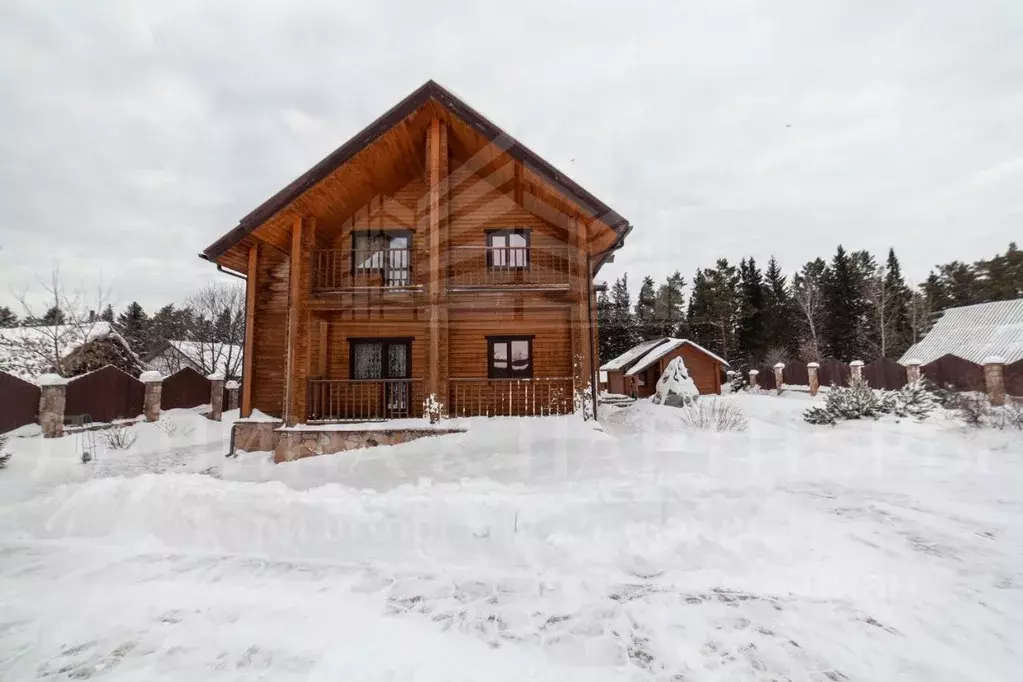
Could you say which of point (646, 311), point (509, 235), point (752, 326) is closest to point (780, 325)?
point (752, 326)

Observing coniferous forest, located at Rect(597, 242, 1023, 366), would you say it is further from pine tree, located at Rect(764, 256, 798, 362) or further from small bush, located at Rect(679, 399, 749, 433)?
small bush, located at Rect(679, 399, 749, 433)

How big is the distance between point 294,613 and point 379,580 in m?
0.75

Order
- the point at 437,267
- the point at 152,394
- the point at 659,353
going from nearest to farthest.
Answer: the point at 437,267, the point at 152,394, the point at 659,353

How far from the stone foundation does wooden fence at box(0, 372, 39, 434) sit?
357 inches

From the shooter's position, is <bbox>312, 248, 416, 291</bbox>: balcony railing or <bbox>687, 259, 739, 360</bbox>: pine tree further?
<bbox>687, 259, 739, 360</bbox>: pine tree

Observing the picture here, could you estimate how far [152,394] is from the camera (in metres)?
15.5

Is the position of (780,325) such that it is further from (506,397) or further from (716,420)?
(506,397)

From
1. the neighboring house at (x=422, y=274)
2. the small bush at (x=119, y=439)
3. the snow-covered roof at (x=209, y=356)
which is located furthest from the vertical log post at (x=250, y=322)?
the snow-covered roof at (x=209, y=356)

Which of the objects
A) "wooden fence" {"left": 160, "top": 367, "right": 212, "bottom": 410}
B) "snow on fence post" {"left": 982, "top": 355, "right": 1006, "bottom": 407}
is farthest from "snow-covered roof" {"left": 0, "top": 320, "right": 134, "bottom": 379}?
"snow on fence post" {"left": 982, "top": 355, "right": 1006, "bottom": 407}

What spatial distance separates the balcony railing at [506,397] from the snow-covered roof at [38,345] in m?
18.1

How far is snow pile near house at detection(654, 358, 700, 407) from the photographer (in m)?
14.4

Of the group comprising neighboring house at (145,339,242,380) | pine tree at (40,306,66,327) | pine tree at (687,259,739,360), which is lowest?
neighboring house at (145,339,242,380)

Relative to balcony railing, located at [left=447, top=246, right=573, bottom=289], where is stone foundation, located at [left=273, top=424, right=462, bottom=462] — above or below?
below

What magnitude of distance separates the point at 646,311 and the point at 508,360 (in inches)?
1854
